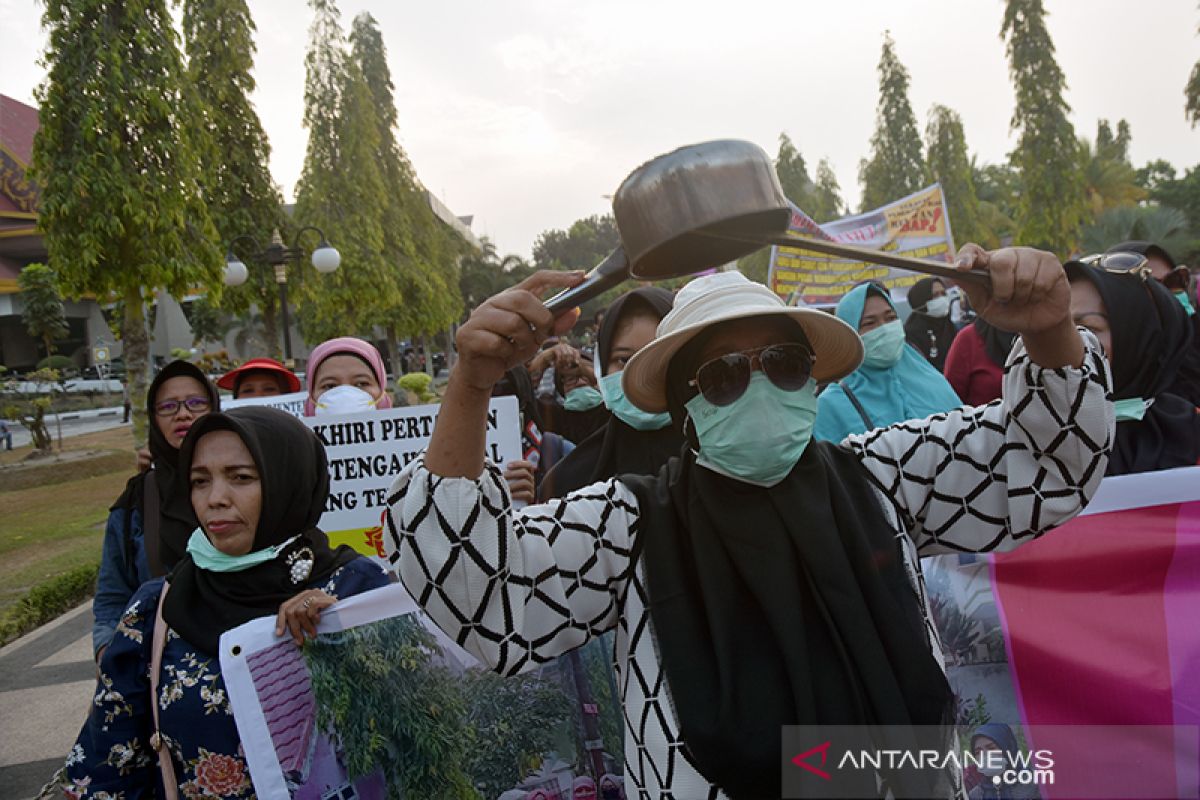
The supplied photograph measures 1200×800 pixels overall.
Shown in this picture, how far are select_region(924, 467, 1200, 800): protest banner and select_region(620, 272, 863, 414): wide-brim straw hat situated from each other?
837mm

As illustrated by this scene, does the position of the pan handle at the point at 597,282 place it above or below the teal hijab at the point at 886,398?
above

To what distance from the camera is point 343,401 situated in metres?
3.82

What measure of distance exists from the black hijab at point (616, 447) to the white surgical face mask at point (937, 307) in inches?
154

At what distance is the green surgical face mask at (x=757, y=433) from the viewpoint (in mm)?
1531

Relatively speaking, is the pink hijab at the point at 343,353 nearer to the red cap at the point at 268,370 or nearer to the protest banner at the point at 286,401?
the protest banner at the point at 286,401

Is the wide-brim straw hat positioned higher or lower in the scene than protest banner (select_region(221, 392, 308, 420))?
higher

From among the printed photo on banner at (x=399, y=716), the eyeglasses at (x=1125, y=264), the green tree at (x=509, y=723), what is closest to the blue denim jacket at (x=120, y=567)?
the printed photo on banner at (x=399, y=716)

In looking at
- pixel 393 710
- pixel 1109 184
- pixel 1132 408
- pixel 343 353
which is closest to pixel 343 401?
pixel 343 353

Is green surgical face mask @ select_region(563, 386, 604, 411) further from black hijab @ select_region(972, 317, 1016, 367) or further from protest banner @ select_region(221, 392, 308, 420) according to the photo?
black hijab @ select_region(972, 317, 1016, 367)

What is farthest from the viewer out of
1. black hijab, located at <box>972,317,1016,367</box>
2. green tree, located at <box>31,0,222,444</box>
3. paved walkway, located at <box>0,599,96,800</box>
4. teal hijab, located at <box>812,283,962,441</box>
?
green tree, located at <box>31,0,222,444</box>

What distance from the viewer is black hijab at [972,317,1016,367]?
3760mm

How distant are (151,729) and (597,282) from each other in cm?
178

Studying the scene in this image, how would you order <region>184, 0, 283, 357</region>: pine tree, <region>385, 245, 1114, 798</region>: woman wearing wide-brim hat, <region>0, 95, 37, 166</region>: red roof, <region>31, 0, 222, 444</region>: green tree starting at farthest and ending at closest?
1. <region>0, 95, 37, 166</region>: red roof
2. <region>184, 0, 283, 357</region>: pine tree
3. <region>31, 0, 222, 444</region>: green tree
4. <region>385, 245, 1114, 798</region>: woman wearing wide-brim hat

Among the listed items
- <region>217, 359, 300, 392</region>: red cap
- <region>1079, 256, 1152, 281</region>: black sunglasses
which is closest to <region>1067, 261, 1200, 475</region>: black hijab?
<region>1079, 256, 1152, 281</region>: black sunglasses
